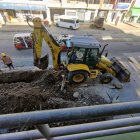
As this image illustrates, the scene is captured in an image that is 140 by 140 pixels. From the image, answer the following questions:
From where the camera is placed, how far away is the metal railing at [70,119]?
0.84 m

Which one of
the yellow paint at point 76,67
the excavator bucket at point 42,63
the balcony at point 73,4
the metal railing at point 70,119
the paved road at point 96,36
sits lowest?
the paved road at point 96,36

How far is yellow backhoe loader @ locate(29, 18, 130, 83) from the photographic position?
789 cm

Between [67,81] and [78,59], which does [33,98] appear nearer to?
Answer: [67,81]

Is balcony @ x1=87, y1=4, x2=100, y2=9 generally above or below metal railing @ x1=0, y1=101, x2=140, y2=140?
below

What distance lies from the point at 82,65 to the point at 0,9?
702 inches

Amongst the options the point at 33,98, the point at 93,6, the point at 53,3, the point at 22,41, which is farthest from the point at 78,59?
the point at 93,6

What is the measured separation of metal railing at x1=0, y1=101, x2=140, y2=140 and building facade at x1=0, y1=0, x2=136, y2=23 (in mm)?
22458

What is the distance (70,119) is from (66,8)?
2385cm

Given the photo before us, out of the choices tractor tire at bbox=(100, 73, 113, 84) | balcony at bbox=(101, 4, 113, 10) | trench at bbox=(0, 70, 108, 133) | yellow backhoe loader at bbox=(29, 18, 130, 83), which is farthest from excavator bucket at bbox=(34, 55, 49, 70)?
balcony at bbox=(101, 4, 113, 10)

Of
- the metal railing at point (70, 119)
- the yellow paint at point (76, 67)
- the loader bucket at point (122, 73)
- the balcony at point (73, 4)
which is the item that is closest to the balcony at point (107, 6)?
the balcony at point (73, 4)

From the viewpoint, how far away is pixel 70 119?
95 cm

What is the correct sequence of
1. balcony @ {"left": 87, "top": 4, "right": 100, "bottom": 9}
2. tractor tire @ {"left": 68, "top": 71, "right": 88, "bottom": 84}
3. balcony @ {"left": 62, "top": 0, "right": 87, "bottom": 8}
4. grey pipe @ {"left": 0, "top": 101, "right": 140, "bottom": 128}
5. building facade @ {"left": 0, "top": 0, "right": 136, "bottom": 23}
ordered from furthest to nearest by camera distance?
balcony @ {"left": 87, "top": 4, "right": 100, "bottom": 9}, balcony @ {"left": 62, "top": 0, "right": 87, "bottom": 8}, building facade @ {"left": 0, "top": 0, "right": 136, "bottom": 23}, tractor tire @ {"left": 68, "top": 71, "right": 88, "bottom": 84}, grey pipe @ {"left": 0, "top": 101, "right": 140, "bottom": 128}

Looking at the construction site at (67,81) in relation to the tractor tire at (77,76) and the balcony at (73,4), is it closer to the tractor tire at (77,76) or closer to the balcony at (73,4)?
the tractor tire at (77,76)

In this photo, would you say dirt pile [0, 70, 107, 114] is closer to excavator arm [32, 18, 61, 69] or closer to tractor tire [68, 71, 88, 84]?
tractor tire [68, 71, 88, 84]
